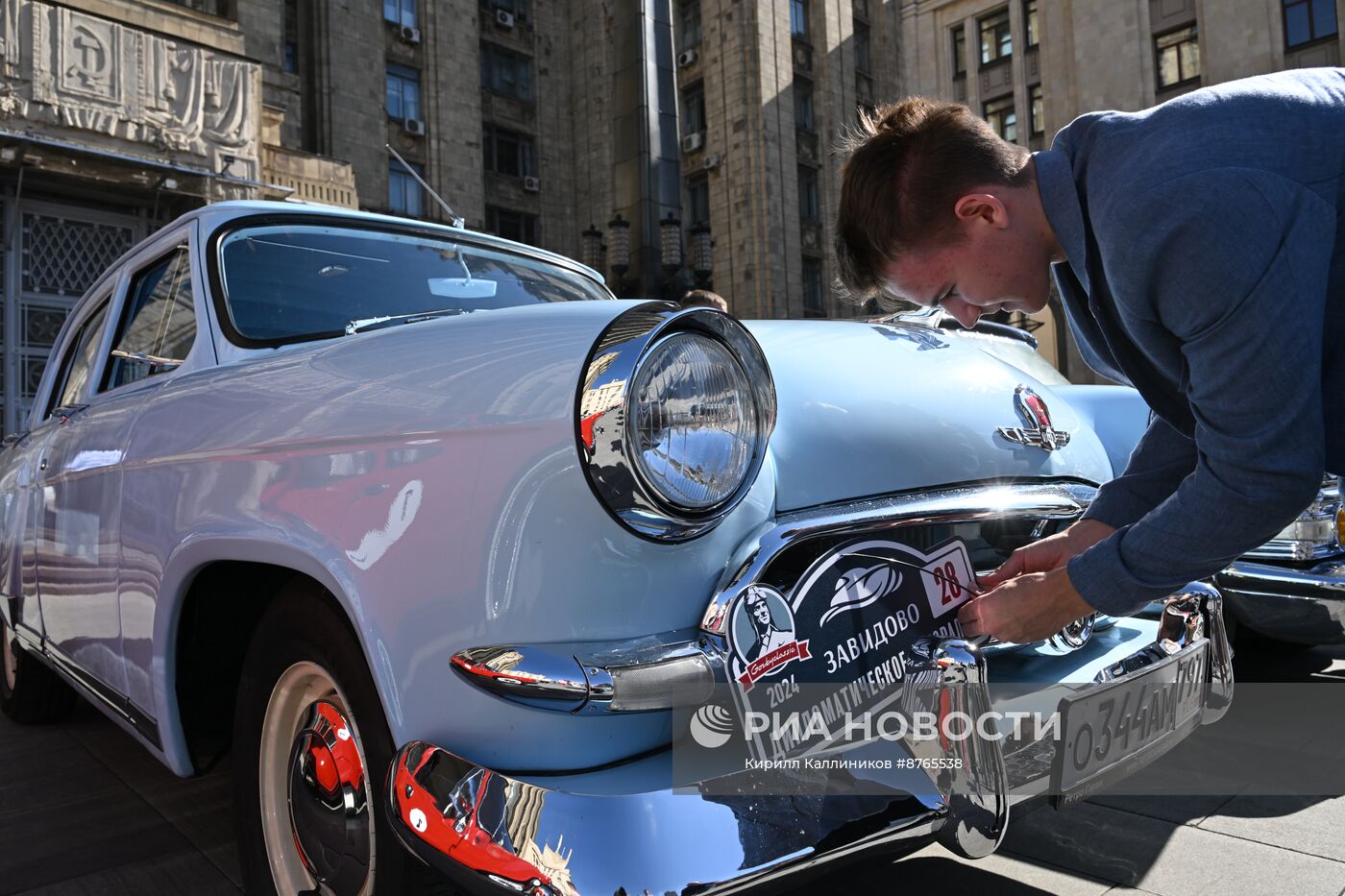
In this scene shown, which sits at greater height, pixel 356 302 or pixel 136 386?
pixel 356 302

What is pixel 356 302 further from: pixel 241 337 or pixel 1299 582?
pixel 1299 582

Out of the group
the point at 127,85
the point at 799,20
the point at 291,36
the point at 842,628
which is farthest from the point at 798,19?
the point at 842,628

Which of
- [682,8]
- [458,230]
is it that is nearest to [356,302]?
[458,230]

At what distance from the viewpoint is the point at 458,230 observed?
9.18 feet

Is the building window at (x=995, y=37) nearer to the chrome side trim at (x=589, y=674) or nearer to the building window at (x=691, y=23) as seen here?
the building window at (x=691, y=23)

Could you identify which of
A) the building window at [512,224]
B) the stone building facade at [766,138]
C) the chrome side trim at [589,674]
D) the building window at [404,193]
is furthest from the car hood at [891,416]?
the building window at [512,224]

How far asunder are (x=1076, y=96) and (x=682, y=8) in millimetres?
→ 10499

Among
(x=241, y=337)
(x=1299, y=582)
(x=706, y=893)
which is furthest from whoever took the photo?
(x=1299, y=582)

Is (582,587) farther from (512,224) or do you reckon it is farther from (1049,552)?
(512,224)

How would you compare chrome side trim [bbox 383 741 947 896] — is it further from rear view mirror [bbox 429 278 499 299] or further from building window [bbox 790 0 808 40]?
building window [bbox 790 0 808 40]

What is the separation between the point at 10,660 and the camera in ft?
12.9

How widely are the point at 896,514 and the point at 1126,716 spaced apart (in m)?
0.54

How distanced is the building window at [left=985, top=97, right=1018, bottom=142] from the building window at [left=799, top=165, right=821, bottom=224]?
5.86 meters

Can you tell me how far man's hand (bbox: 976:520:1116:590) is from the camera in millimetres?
1578
